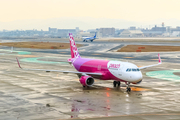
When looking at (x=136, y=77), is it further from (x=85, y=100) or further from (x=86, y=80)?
(x=85, y=100)

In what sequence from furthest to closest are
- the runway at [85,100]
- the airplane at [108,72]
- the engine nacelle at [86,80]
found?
the engine nacelle at [86,80] < the airplane at [108,72] < the runway at [85,100]

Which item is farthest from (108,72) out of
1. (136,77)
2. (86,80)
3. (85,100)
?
(85,100)

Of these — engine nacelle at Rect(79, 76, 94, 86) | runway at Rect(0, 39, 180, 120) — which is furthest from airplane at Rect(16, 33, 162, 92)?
runway at Rect(0, 39, 180, 120)

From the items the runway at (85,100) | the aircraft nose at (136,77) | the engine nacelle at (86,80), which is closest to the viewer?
the runway at (85,100)

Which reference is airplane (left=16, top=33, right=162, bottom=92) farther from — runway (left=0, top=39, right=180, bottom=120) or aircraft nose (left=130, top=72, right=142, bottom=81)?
runway (left=0, top=39, right=180, bottom=120)

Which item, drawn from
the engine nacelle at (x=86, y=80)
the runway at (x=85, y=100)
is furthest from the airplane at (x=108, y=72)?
the runway at (x=85, y=100)

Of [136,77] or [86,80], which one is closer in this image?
[136,77]

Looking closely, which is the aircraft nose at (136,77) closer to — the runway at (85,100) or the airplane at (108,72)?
the airplane at (108,72)

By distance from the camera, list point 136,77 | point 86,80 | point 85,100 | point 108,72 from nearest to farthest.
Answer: point 85,100, point 136,77, point 86,80, point 108,72

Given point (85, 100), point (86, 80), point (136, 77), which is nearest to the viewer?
point (85, 100)

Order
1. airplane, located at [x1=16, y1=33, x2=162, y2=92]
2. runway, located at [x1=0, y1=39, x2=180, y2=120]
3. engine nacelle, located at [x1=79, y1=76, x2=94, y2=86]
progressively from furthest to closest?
engine nacelle, located at [x1=79, y1=76, x2=94, y2=86], airplane, located at [x1=16, y1=33, x2=162, y2=92], runway, located at [x1=0, y1=39, x2=180, y2=120]

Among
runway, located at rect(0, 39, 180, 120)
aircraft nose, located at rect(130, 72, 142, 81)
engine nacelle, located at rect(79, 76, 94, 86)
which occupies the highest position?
aircraft nose, located at rect(130, 72, 142, 81)

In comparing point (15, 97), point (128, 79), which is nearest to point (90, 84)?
point (128, 79)

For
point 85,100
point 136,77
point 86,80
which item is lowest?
point 85,100
